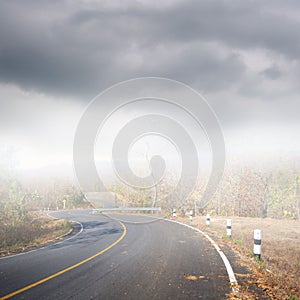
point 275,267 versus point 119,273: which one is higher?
point 275,267

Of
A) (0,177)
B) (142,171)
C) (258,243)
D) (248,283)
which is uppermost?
(142,171)

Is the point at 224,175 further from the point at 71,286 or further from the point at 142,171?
the point at 71,286

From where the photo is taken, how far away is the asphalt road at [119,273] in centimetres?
530

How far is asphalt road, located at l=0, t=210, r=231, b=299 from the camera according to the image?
530cm

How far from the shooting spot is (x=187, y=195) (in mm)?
36750

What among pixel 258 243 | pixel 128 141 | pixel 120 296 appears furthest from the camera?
pixel 128 141

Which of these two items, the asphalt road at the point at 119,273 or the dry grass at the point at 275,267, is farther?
the dry grass at the point at 275,267

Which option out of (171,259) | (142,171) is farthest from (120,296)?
(142,171)

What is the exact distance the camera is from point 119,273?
22.1 ft

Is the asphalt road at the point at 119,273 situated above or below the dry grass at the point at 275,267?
below

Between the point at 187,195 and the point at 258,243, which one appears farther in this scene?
the point at 187,195

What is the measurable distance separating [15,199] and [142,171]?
19586 millimetres

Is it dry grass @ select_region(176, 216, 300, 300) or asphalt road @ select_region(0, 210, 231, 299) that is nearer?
asphalt road @ select_region(0, 210, 231, 299)

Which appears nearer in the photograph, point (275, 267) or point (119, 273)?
point (119, 273)
